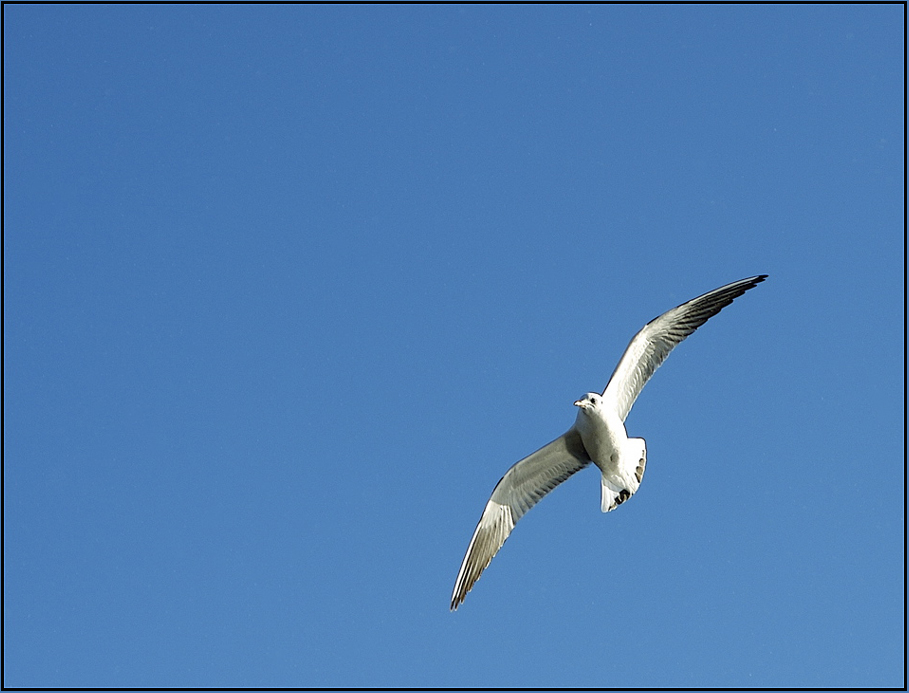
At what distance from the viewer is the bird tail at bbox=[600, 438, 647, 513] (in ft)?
32.0

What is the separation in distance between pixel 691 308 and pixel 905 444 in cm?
794

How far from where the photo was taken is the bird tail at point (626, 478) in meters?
9.77

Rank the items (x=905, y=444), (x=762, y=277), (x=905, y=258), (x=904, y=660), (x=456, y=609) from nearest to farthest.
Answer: (x=456, y=609), (x=762, y=277), (x=904, y=660), (x=905, y=258), (x=905, y=444)

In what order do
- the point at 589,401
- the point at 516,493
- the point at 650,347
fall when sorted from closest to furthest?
the point at 589,401
the point at 650,347
the point at 516,493

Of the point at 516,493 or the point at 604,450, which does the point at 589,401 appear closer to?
the point at 604,450

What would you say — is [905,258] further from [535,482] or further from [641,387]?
[535,482]

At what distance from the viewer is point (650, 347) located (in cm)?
1005

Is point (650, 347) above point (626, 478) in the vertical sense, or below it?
above

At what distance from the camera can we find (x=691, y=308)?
10133 millimetres

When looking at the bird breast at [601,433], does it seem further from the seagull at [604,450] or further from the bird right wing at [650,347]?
the bird right wing at [650,347]

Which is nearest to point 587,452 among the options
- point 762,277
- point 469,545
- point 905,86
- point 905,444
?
point 469,545

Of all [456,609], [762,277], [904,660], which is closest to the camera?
[456,609]

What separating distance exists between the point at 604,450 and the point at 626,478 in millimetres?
336

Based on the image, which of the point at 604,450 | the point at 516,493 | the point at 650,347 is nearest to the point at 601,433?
the point at 604,450
